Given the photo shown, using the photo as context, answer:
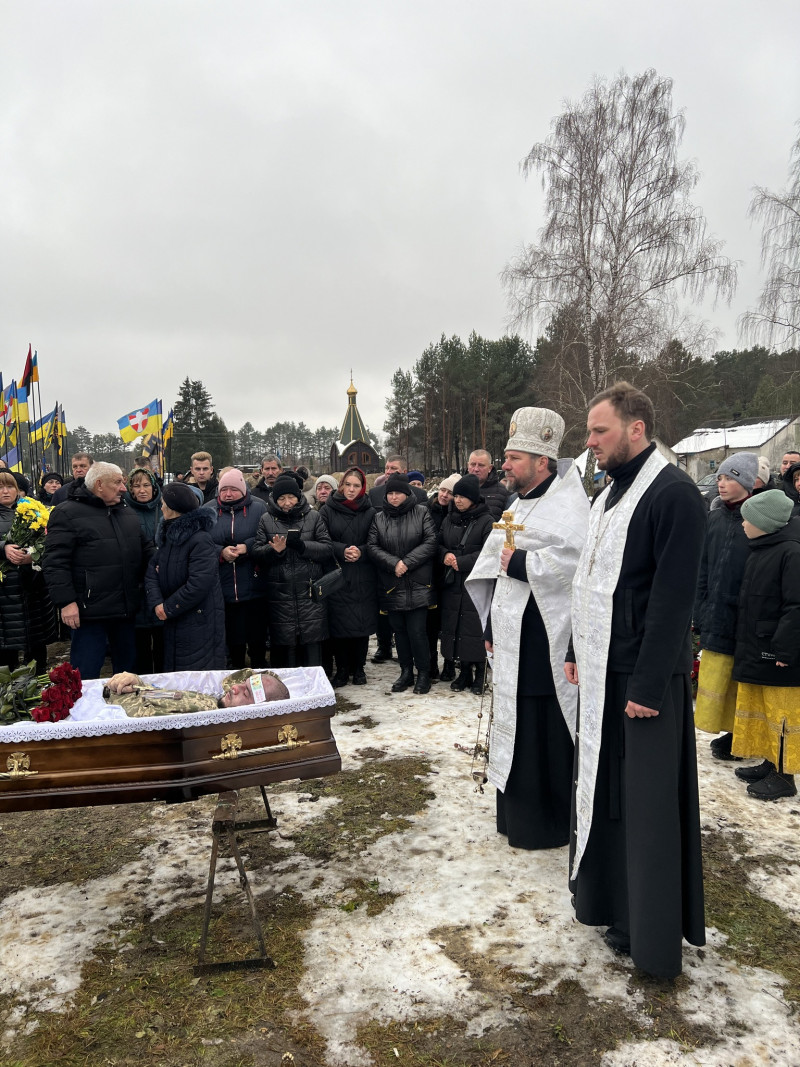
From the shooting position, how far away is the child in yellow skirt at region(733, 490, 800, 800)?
4.32 metres

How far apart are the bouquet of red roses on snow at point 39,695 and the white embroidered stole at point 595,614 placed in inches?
86.6

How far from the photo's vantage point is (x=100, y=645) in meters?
5.53

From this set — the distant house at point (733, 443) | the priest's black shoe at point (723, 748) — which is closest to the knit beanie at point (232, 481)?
the priest's black shoe at point (723, 748)

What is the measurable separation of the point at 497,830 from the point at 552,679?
99cm

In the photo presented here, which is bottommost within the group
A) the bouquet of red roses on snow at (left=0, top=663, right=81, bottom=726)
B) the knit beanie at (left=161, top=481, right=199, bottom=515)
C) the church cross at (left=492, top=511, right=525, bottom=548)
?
the bouquet of red roses on snow at (left=0, top=663, right=81, bottom=726)

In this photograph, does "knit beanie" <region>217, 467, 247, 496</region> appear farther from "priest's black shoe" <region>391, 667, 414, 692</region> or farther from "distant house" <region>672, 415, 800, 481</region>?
"distant house" <region>672, 415, 800, 481</region>

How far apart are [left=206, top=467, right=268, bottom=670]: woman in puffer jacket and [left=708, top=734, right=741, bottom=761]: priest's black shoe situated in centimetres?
395

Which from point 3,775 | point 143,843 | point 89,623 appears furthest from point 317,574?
point 3,775

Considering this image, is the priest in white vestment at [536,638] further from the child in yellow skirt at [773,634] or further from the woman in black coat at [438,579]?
the woman in black coat at [438,579]

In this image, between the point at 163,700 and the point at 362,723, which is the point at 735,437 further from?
the point at 163,700

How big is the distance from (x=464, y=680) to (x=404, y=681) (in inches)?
23.1

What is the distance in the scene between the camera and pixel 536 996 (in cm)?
270

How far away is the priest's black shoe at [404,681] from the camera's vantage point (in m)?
6.86

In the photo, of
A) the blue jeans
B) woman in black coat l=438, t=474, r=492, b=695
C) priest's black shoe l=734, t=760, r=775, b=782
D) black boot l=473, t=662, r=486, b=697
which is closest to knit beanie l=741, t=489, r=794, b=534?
priest's black shoe l=734, t=760, r=775, b=782
